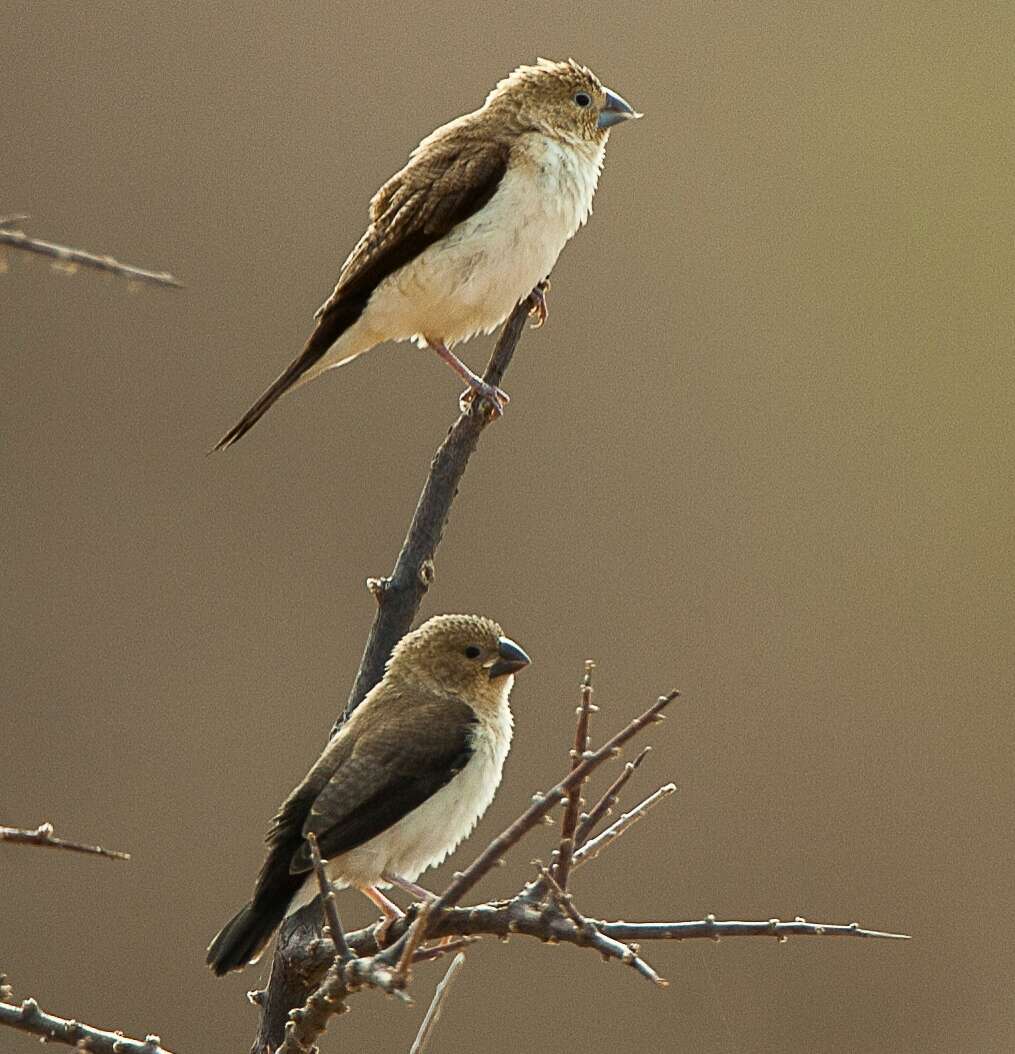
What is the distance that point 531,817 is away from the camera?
144 cm

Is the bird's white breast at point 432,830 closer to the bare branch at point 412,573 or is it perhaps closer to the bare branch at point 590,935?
the bare branch at point 412,573

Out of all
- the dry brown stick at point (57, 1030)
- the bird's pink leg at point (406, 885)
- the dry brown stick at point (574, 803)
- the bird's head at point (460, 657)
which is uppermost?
the bird's head at point (460, 657)

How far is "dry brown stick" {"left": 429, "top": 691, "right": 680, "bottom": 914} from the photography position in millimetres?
1423

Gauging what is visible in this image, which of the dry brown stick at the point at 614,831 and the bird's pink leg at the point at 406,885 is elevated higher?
the dry brown stick at the point at 614,831

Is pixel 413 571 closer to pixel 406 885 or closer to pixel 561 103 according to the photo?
pixel 406 885

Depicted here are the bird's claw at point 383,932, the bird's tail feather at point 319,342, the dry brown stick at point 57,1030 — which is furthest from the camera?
the bird's tail feather at point 319,342

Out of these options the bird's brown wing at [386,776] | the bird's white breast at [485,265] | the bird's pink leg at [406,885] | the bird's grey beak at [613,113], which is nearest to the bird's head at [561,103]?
the bird's grey beak at [613,113]

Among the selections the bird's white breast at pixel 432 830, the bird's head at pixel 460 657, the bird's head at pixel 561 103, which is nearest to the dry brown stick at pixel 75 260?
the bird's white breast at pixel 432 830

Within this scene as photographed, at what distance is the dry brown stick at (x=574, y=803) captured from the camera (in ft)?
5.45

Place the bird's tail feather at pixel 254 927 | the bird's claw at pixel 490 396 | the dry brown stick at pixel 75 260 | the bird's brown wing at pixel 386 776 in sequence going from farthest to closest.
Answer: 1. the bird's claw at pixel 490 396
2. the bird's brown wing at pixel 386 776
3. the bird's tail feather at pixel 254 927
4. the dry brown stick at pixel 75 260

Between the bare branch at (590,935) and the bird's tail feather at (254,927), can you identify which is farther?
the bird's tail feather at (254,927)

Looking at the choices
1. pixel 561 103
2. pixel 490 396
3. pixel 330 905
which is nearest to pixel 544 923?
pixel 330 905

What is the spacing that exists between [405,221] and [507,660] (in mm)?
1086

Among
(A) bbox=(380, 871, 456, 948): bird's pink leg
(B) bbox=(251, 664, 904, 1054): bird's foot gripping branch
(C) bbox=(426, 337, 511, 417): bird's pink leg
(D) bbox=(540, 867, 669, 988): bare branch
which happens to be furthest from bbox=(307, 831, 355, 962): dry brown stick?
(C) bbox=(426, 337, 511, 417): bird's pink leg
